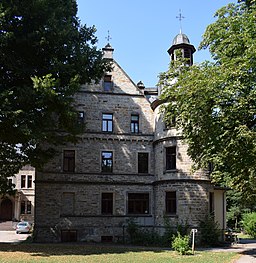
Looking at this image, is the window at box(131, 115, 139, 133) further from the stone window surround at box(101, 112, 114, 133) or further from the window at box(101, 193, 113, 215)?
the window at box(101, 193, 113, 215)

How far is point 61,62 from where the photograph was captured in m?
19.2

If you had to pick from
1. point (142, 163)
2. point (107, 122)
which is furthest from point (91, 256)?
point (107, 122)

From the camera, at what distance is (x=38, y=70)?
1981 cm

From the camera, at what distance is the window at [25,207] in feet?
173

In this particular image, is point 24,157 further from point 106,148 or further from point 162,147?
point 162,147

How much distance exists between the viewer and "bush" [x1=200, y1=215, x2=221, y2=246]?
77.6 ft

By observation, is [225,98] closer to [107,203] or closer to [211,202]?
[211,202]

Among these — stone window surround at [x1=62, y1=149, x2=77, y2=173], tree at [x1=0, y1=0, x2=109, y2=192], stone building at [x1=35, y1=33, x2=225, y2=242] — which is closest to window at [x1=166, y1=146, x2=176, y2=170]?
stone building at [x1=35, y1=33, x2=225, y2=242]

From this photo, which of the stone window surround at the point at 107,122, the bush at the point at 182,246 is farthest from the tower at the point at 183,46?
the bush at the point at 182,246

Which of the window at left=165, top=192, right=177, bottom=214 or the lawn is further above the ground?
the window at left=165, top=192, right=177, bottom=214

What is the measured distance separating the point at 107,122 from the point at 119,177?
14.1ft

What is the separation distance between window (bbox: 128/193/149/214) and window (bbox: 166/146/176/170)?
301 centimetres

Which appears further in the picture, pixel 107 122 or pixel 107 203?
pixel 107 122

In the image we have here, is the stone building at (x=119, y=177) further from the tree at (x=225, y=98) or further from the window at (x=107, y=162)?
the tree at (x=225, y=98)
